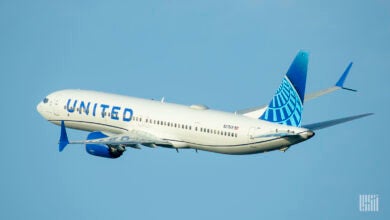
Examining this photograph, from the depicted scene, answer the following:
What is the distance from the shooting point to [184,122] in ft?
341

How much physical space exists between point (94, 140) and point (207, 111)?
11616 millimetres

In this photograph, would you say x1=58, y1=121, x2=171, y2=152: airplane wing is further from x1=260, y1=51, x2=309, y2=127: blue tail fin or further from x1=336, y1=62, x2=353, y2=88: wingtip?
x1=336, y1=62, x2=353, y2=88: wingtip

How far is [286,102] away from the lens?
97812 mm

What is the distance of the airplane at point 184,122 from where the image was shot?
9738 centimetres

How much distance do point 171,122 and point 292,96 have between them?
13.9 meters

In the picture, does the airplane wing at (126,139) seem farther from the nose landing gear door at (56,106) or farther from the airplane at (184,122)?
the nose landing gear door at (56,106)

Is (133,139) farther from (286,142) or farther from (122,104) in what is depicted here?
(286,142)

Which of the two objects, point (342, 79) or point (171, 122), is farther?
point (342, 79)

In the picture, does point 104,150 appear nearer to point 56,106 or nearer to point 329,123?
point 56,106

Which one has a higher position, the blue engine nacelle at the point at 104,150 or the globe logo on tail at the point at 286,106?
the globe logo on tail at the point at 286,106

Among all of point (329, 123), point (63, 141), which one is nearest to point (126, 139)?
point (63, 141)

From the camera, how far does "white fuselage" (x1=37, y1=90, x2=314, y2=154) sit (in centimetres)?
9900

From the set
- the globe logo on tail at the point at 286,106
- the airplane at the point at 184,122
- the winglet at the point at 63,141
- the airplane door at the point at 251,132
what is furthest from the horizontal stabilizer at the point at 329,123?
the winglet at the point at 63,141

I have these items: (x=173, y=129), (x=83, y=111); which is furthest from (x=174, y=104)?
(x=83, y=111)
